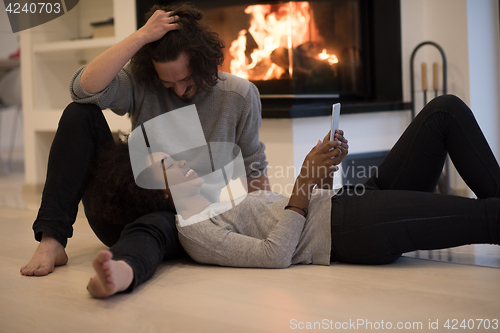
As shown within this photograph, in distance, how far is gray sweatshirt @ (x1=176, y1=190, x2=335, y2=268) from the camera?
1299mm

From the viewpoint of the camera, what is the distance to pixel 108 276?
107 cm

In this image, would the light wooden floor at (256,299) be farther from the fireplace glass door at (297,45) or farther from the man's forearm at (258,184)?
the fireplace glass door at (297,45)

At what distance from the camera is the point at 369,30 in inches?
106

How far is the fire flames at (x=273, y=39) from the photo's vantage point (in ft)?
8.06

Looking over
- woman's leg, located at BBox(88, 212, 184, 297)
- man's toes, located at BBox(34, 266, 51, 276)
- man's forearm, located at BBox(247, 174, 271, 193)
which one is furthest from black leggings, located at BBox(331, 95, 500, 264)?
man's toes, located at BBox(34, 266, 51, 276)

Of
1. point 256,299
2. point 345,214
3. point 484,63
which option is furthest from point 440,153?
point 484,63

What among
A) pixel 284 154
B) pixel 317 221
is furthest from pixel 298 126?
pixel 317 221

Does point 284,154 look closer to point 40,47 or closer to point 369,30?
point 369,30

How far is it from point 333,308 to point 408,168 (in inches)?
21.2

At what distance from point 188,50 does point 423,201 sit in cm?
75

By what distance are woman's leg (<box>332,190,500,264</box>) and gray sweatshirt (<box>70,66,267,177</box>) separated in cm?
47

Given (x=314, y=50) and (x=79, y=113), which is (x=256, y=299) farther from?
(x=314, y=50)

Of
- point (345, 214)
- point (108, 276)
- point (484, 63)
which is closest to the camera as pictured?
point (108, 276)

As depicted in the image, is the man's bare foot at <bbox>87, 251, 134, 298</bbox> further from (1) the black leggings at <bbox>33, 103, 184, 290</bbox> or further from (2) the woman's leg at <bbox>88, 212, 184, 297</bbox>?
(1) the black leggings at <bbox>33, 103, 184, 290</bbox>
